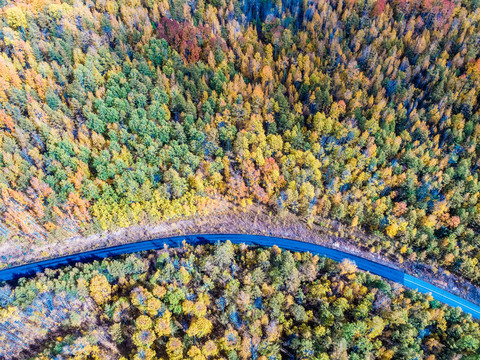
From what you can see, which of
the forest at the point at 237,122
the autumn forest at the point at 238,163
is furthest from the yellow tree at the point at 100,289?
the forest at the point at 237,122

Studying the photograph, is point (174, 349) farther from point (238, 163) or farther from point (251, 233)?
point (238, 163)

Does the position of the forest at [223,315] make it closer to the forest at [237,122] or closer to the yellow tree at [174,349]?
the yellow tree at [174,349]

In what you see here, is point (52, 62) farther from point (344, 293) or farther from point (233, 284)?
point (344, 293)

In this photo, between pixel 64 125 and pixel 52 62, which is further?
pixel 52 62

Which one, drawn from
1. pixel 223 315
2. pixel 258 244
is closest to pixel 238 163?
pixel 258 244

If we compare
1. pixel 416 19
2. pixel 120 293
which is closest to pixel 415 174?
pixel 416 19
